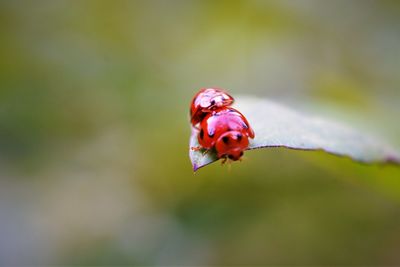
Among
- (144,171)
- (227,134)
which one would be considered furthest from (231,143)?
(144,171)

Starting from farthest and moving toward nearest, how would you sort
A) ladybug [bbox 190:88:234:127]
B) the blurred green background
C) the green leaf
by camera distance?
1. the blurred green background
2. ladybug [bbox 190:88:234:127]
3. the green leaf

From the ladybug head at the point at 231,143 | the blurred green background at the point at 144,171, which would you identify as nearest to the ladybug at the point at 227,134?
the ladybug head at the point at 231,143

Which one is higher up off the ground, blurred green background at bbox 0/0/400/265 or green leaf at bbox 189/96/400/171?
blurred green background at bbox 0/0/400/265

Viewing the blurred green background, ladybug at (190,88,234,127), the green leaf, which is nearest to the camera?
the green leaf

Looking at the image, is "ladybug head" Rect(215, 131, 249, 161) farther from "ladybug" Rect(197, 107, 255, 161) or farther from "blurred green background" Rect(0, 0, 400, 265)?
"blurred green background" Rect(0, 0, 400, 265)

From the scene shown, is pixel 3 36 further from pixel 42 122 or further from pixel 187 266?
pixel 187 266

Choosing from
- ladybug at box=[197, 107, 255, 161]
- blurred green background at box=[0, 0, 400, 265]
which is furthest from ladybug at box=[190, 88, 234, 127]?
blurred green background at box=[0, 0, 400, 265]

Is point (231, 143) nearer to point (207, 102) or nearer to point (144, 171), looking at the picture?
point (207, 102)
